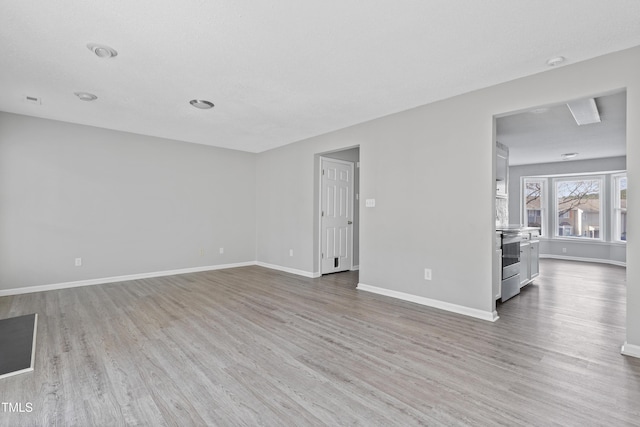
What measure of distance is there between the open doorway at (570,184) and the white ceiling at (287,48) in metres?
2.04

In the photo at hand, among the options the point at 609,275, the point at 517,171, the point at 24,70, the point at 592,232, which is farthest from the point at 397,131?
the point at 592,232

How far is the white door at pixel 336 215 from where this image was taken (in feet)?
A: 18.4

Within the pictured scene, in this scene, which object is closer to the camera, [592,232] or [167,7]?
[167,7]

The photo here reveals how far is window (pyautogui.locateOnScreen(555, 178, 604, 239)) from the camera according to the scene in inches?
298

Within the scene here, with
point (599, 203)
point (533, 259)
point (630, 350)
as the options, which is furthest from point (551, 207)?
point (630, 350)

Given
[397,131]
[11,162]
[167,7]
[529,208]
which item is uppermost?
[167,7]

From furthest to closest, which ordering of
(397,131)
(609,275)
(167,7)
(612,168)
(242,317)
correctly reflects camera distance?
(612,168) < (609,275) < (397,131) < (242,317) < (167,7)

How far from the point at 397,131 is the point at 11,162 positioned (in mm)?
5268

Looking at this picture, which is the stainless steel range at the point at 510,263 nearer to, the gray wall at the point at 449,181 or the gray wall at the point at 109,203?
the gray wall at the point at 449,181

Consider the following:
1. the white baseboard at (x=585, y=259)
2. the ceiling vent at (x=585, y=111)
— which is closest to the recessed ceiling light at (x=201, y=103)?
the ceiling vent at (x=585, y=111)

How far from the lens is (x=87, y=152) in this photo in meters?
4.79

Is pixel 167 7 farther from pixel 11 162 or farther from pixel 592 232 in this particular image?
pixel 592 232

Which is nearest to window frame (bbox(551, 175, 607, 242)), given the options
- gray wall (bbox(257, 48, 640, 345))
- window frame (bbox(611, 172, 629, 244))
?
window frame (bbox(611, 172, 629, 244))

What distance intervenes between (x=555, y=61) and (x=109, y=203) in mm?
6020
